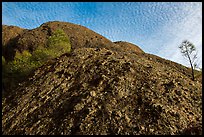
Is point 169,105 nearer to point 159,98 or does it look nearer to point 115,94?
point 159,98

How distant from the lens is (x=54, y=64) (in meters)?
39.5

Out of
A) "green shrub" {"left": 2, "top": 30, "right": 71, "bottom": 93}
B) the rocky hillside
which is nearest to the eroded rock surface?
the rocky hillside

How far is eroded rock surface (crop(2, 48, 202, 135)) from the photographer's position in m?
23.7

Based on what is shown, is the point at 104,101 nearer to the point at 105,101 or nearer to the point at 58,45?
the point at 105,101

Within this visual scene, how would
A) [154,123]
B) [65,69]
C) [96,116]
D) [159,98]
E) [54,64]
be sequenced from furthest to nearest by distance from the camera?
[54,64] → [65,69] → [159,98] → [96,116] → [154,123]

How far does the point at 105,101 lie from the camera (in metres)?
26.9

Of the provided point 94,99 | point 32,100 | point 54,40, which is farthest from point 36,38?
point 94,99

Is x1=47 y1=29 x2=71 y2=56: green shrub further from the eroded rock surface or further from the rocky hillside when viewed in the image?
the eroded rock surface

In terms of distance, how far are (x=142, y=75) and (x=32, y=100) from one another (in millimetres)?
13583

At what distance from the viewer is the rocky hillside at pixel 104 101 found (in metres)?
23.6

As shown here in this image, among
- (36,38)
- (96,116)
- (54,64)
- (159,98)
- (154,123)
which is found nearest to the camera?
(154,123)

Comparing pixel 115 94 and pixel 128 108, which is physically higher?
pixel 115 94

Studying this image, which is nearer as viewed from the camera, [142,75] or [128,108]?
[128,108]

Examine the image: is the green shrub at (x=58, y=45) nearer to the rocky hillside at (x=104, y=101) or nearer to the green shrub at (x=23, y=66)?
the green shrub at (x=23, y=66)
